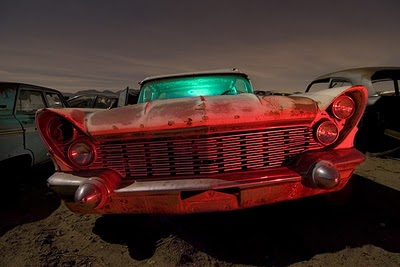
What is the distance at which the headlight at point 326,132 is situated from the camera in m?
1.90

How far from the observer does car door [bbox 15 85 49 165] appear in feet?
11.8

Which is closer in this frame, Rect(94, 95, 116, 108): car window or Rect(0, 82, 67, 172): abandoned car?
Rect(0, 82, 67, 172): abandoned car

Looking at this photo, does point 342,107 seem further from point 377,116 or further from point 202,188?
point 377,116

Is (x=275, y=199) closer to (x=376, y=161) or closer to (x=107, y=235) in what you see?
(x=107, y=235)

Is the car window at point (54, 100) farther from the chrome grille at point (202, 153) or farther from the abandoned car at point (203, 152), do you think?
the chrome grille at point (202, 153)

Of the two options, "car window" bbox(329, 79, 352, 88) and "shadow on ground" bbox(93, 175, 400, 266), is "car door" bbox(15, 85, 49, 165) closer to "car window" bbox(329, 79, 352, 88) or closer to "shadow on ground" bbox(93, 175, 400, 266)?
"shadow on ground" bbox(93, 175, 400, 266)

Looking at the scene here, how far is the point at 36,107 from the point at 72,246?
2.94 metres

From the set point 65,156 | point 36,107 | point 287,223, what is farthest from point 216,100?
point 36,107

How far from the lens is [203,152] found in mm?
1763

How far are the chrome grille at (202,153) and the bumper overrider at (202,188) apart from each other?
0.08 metres

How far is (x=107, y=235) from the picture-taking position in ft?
7.91

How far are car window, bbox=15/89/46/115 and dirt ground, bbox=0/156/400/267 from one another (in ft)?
4.79

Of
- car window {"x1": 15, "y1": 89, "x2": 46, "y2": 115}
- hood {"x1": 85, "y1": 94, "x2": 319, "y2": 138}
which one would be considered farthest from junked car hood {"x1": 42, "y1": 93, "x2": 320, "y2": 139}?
car window {"x1": 15, "y1": 89, "x2": 46, "y2": 115}

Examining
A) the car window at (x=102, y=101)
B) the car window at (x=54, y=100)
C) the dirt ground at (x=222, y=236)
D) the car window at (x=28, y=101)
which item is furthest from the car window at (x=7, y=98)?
the car window at (x=102, y=101)
